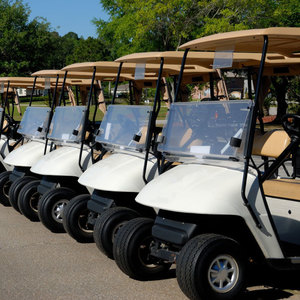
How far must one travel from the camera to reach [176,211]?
401 centimetres

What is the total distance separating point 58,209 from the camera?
20.6 ft

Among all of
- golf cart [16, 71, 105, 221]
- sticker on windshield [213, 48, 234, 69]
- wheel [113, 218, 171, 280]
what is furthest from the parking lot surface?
sticker on windshield [213, 48, 234, 69]

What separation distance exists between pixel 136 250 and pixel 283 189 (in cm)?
127

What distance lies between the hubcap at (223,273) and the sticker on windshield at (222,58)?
163 cm

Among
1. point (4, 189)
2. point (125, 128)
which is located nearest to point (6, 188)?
point (4, 189)

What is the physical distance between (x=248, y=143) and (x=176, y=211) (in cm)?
70

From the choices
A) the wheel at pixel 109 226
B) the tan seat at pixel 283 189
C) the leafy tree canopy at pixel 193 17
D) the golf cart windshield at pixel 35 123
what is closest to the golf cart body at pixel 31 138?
the golf cart windshield at pixel 35 123

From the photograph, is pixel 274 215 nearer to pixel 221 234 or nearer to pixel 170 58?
pixel 221 234

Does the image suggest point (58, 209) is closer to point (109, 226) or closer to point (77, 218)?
point (77, 218)

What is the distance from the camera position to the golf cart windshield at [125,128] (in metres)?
5.79

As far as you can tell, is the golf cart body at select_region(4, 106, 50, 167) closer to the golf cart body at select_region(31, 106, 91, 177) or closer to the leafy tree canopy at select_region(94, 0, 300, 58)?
the golf cart body at select_region(31, 106, 91, 177)

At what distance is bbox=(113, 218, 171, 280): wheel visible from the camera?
4.48 metres

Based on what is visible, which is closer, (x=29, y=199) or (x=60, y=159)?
(x=60, y=159)

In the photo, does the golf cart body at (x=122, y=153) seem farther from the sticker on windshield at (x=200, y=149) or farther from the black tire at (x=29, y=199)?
the black tire at (x=29, y=199)
